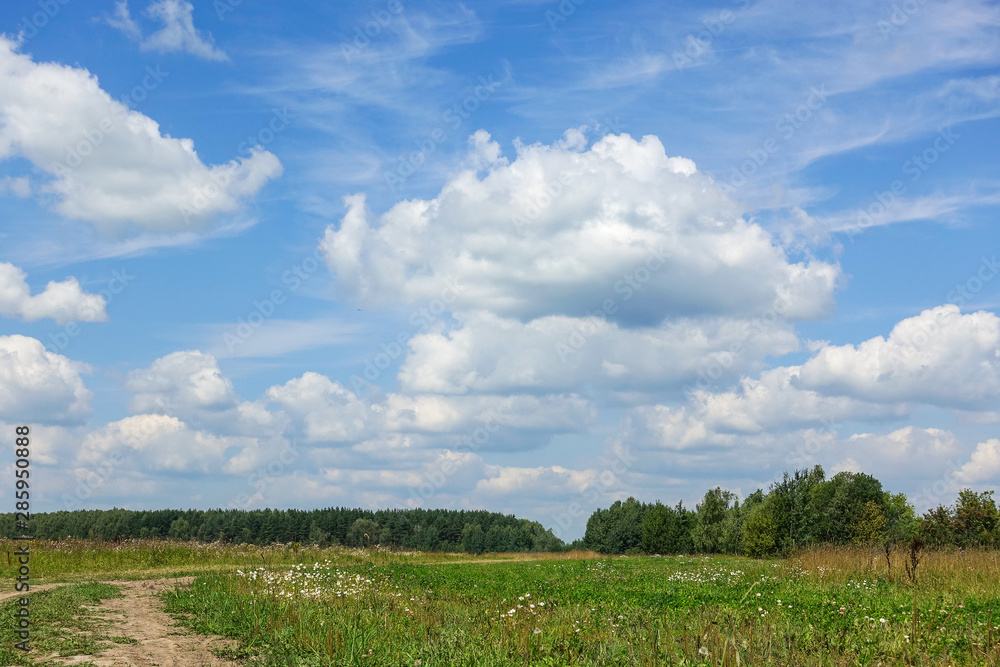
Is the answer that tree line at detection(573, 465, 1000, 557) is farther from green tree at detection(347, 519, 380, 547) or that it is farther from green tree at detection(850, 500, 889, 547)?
green tree at detection(347, 519, 380, 547)

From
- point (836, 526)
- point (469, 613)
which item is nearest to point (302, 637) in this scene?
point (469, 613)

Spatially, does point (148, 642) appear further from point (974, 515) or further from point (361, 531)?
point (361, 531)

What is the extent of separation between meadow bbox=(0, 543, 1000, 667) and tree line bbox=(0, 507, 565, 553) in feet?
226

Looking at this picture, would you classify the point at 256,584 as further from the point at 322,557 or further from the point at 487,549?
the point at 487,549

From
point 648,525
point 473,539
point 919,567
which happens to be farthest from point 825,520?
point 473,539

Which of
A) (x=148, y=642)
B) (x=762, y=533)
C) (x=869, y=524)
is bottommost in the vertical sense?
(x=762, y=533)

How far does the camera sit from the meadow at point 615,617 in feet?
28.2

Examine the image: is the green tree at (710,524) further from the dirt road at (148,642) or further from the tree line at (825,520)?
the dirt road at (148,642)

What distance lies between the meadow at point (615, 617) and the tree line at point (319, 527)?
68913 millimetres

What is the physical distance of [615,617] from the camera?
11.3 meters

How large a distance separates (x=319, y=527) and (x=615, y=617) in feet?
285

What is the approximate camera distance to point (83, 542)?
30.4 meters

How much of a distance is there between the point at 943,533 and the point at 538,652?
160 ft

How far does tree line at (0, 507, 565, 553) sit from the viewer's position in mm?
86938
